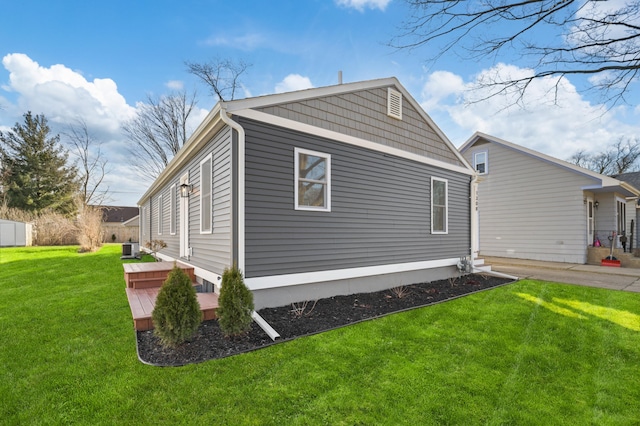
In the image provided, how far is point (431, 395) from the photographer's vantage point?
277 centimetres

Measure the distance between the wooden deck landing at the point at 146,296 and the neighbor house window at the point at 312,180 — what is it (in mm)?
2081

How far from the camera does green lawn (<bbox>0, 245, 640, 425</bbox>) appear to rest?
2.47m

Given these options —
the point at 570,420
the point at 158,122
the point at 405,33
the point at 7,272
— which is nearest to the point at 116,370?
the point at 570,420

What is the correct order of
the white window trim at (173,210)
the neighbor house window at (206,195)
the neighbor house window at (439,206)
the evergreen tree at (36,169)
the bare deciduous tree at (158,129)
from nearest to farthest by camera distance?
the neighbor house window at (206,195) < the neighbor house window at (439,206) < the white window trim at (173,210) < the bare deciduous tree at (158,129) < the evergreen tree at (36,169)

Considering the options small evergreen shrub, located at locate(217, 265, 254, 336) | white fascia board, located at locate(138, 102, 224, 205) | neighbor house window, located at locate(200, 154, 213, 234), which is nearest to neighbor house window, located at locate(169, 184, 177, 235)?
white fascia board, located at locate(138, 102, 224, 205)

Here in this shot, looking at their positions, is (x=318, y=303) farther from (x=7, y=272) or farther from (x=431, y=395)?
(x=7, y=272)

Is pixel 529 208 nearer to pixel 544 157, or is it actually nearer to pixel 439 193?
pixel 544 157

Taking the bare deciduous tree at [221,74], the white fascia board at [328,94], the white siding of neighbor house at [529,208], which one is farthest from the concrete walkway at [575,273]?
the bare deciduous tree at [221,74]

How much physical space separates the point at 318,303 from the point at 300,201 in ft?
5.96

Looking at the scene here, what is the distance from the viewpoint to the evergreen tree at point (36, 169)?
25141 mm

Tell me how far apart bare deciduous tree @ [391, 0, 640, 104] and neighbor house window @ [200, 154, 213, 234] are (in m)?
3.93

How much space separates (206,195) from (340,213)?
2.67m

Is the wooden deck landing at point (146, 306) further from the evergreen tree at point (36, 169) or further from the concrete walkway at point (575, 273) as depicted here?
the evergreen tree at point (36, 169)

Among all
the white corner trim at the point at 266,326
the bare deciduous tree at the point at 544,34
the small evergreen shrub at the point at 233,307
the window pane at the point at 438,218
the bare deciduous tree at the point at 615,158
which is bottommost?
the white corner trim at the point at 266,326
